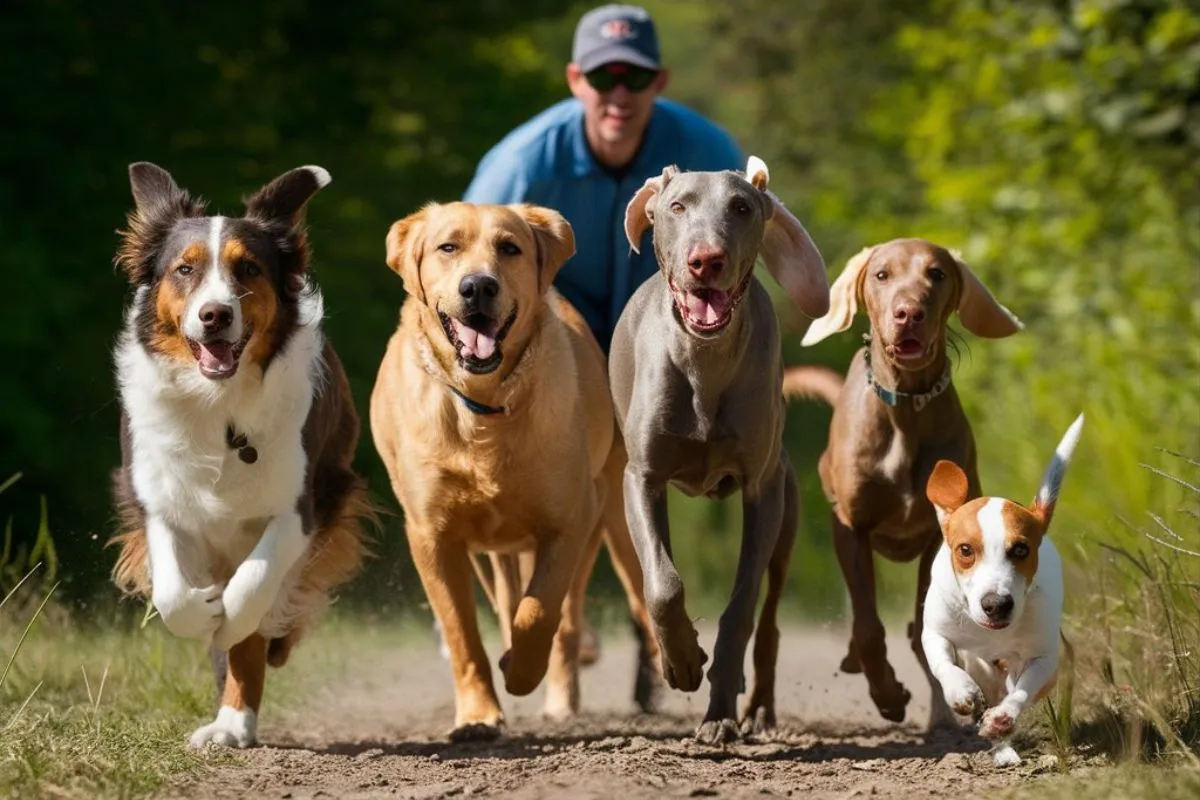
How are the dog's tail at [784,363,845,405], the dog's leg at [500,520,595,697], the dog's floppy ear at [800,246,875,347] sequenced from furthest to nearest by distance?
the dog's tail at [784,363,845,405], the dog's floppy ear at [800,246,875,347], the dog's leg at [500,520,595,697]

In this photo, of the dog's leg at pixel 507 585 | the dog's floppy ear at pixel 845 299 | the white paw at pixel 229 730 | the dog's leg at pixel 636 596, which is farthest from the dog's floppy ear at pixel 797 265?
the white paw at pixel 229 730

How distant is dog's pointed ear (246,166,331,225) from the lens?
6.34m

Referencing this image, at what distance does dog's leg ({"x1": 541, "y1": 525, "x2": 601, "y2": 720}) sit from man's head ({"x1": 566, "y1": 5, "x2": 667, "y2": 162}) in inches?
68.7

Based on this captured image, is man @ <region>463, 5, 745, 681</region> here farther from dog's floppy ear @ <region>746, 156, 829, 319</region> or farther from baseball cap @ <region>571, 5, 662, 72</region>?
dog's floppy ear @ <region>746, 156, 829, 319</region>

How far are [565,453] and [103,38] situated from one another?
375 inches

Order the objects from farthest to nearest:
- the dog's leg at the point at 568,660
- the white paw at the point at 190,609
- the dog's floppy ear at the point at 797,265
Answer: the dog's leg at the point at 568,660
the dog's floppy ear at the point at 797,265
the white paw at the point at 190,609

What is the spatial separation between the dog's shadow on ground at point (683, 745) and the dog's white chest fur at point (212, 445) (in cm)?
83

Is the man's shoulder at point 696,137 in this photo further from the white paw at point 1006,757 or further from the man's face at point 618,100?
the white paw at point 1006,757

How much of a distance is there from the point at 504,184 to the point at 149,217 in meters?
2.37

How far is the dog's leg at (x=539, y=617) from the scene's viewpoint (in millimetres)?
6500

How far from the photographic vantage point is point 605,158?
27.9 ft

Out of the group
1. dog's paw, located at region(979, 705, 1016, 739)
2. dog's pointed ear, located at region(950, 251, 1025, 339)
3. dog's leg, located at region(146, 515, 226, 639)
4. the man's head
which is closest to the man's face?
the man's head

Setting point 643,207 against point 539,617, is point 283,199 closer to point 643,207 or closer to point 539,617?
point 643,207

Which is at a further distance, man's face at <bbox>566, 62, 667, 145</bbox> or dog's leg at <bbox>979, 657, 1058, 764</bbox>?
man's face at <bbox>566, 62, 667, 145</bbox>
